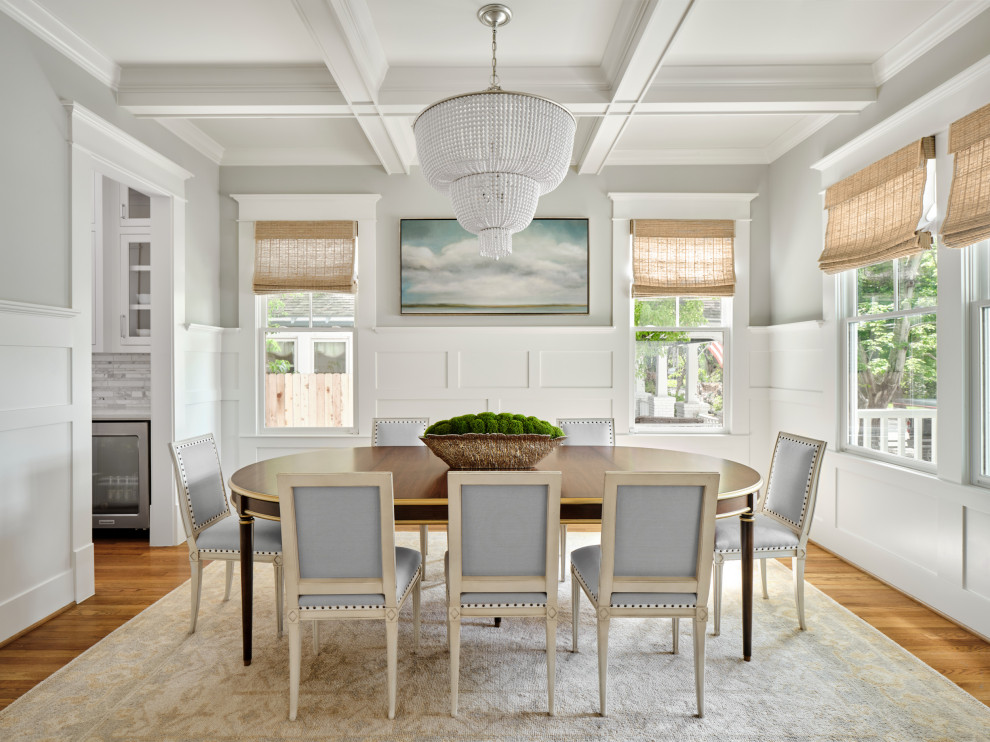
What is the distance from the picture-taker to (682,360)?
470 centimetres

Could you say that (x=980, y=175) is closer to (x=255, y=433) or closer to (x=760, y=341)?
(x=760, y=341)

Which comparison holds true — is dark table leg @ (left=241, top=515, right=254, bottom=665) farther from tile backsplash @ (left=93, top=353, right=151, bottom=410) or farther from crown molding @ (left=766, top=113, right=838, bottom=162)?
crown molding @ (left=766, top=113, right=838, bottom=162)

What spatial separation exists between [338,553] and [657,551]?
1.09 metres

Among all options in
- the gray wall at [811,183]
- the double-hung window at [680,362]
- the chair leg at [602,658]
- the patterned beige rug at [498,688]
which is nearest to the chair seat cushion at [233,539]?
the patterned beige rug at [498,688]

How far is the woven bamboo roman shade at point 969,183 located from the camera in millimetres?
2508

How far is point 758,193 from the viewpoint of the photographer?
4.57 meters

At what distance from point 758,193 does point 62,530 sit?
5062 millimetres

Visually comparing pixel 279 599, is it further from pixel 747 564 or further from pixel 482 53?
pixel 482 53

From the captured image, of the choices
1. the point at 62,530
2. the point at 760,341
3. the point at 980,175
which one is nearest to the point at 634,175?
the point at 760,341

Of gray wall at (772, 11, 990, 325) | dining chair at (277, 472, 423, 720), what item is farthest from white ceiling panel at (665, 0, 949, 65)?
dining chair at (277, 472, 423, 720)

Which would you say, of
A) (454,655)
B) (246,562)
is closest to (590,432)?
(454,655)

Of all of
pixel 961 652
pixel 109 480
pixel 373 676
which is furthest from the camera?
pixel 109 480

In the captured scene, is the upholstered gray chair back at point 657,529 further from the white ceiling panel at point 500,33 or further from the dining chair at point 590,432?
the white ceiling panel at point 500,33

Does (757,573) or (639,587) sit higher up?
(639,587)
